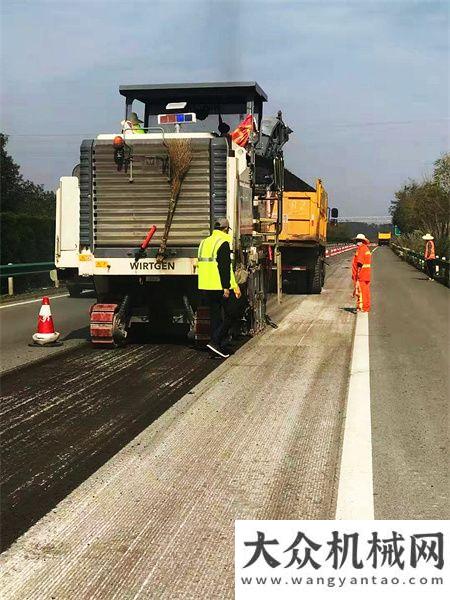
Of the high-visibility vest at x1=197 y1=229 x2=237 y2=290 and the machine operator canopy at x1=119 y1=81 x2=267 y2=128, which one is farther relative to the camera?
the machine operator canopy at x1=119 y1=81 x2=267 y2=128

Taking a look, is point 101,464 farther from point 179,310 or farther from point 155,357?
point 179,310

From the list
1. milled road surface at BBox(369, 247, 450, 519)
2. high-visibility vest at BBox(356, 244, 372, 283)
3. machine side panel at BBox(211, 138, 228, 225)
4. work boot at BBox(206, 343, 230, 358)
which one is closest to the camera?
milled road surface at BBox(369, 247, 450, 519)

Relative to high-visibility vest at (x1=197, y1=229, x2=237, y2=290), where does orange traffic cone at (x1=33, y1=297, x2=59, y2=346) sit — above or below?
below

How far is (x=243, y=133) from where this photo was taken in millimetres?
10836

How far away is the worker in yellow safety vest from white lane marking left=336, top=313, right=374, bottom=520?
1.78 metres

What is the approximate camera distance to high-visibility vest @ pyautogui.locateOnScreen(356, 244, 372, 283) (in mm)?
14266

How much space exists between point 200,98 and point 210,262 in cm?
390

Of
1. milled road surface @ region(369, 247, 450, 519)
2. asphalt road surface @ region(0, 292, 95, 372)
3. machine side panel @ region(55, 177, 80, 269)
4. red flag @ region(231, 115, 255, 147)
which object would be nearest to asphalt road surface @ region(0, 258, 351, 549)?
asphalt road surface @ region(0, 292, 95, 372)

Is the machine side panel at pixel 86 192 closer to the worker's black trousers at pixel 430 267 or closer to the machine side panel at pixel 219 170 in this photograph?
the machine side panel at pixel 219 170

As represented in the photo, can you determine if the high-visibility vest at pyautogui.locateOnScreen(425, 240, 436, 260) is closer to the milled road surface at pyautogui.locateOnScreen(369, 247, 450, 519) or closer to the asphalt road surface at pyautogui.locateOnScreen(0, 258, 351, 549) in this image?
the milled road surface at pyautogui.locateOnScreen(369, 247, 450, 519)

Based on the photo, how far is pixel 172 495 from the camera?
4.38 meters

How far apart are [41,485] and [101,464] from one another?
0.50 m

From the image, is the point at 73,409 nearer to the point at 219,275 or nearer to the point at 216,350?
the point at 216,350

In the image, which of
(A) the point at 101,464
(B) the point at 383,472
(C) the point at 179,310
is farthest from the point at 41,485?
(C) the point at 179,310
